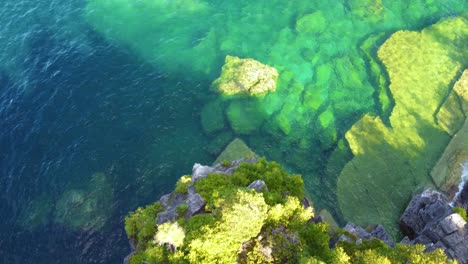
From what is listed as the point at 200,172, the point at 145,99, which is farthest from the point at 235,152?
the point at 145,99

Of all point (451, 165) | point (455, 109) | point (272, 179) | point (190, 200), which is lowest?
point (451, 165)

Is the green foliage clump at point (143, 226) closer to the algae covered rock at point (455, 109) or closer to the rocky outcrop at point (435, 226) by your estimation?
the rocky outcrop at point (435, 226)

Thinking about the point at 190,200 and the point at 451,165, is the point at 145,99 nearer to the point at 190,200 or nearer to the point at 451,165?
the point at 190,200

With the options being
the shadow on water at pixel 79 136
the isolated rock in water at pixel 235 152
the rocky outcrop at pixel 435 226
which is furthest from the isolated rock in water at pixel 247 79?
the rocky outcrop at pixel 435 226

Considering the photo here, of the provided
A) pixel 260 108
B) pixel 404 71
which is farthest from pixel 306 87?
pixel 404 71

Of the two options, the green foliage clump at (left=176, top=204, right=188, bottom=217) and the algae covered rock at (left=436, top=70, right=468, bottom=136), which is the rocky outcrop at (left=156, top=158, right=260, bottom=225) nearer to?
the green foliage clump at (left=176, top=204, right=188, bottom=217)

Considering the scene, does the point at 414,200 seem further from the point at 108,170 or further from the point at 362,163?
the point at 108,170
